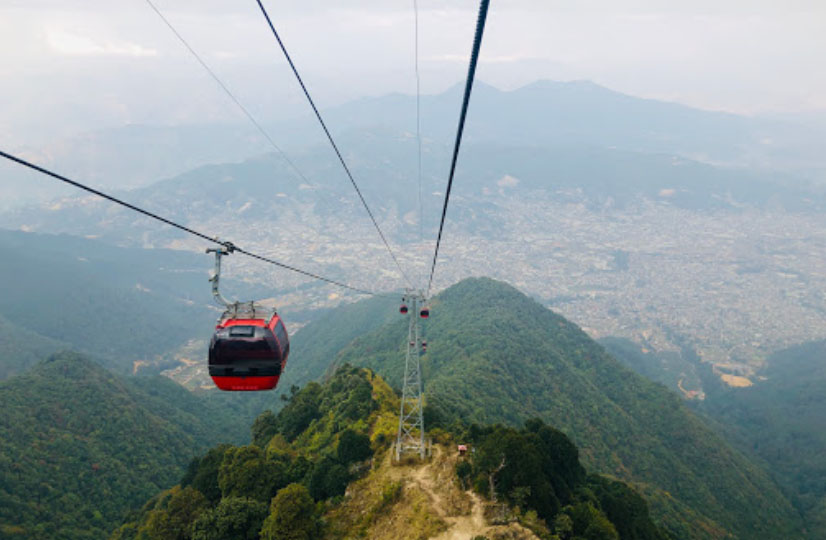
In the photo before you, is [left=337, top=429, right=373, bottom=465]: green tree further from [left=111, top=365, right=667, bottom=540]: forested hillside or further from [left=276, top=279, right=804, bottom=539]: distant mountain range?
[left=276, top=279, right=804, bottom=539]: distant mountain range

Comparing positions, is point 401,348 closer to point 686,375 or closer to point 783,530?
point 783,530

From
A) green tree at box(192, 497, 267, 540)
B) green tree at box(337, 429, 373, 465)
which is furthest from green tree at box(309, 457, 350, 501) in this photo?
green tree at box(192, 497, 267, 540)

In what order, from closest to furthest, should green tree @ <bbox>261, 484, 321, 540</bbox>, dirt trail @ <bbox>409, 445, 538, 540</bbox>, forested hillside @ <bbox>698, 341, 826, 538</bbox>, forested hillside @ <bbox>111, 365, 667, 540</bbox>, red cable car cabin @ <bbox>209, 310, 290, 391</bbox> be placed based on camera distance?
1. red cable car cabin @ <bbox>209, 310, 290, 391</bbox>
2. dirt trail @ <bbox>409, 445, 538, 540</bbox>
3. green tree @ <bbox>261, 484, 321, 540</bbox>
4. forested hillside @ <bbox>111, 365, 667, 540</bbox>
5. forested hillside @ <bbox>698, 341, 826, 538</bbox>

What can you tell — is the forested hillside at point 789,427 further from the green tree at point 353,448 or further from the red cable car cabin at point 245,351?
the red cable car cabin at point 245,351

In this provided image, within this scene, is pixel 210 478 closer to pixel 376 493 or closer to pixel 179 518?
pixel 179 518

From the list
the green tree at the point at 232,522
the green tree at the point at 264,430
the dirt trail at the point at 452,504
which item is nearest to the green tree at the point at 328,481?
the green tree at the point at 232,522

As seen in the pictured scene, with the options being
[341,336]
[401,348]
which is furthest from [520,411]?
[341,336]
